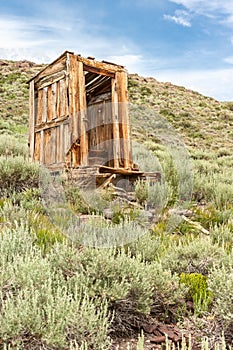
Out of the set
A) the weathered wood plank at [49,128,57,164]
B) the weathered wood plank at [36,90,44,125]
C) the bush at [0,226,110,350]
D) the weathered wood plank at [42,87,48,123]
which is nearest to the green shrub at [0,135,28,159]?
the weathered wood plank at [36,90,44,125]

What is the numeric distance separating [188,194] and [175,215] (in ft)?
6.38

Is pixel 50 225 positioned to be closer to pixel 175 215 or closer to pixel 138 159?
pixel 175 215

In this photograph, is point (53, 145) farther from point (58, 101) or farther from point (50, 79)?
point (50, 79)

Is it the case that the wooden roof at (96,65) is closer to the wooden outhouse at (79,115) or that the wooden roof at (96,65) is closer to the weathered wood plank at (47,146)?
the wooden outhouse at (79,115)

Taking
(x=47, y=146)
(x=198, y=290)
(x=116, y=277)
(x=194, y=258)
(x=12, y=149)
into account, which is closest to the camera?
(x=116, y=277)

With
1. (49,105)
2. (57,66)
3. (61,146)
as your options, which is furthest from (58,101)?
(61,146)

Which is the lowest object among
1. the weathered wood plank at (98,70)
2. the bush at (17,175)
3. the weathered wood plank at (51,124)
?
the bush at (17,175)

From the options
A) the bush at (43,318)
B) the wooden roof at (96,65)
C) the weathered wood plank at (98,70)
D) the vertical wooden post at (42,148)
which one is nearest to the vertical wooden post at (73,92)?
the wooden roof at (96,65)

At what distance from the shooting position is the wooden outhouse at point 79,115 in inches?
310

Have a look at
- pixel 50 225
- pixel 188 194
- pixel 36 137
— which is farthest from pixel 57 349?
pixel 36 137

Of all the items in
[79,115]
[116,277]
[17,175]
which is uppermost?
[79,115]

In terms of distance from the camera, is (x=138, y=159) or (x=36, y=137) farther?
(x=138, y=159)

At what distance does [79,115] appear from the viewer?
7.88 m

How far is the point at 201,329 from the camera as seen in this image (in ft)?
9.72
